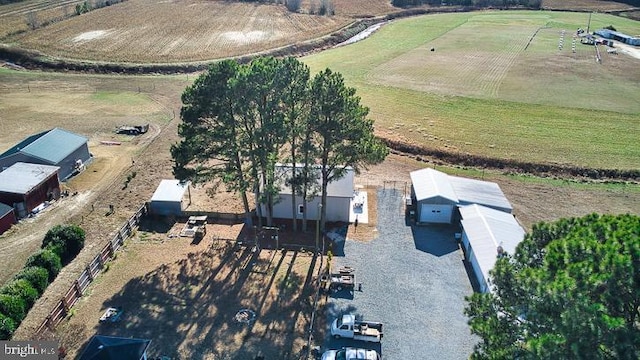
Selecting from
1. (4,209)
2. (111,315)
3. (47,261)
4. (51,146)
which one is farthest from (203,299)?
(51,146)

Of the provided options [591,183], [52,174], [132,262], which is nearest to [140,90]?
[52,174]

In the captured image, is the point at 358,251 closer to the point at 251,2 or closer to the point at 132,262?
the point at 132,262

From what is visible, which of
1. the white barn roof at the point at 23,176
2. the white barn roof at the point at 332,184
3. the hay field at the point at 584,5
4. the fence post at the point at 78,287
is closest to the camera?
the fence post at the point at 78,287

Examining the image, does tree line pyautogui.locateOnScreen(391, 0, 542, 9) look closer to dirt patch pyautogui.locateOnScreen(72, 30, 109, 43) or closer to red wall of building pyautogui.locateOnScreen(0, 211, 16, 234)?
dirt patch pyautogui.locateOnScreen(72, 30, 109, 43)

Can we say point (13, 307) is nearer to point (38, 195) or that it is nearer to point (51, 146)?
Result: point (38, 195)

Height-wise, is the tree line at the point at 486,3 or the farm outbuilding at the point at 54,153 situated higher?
the tree line at the point at 486,3

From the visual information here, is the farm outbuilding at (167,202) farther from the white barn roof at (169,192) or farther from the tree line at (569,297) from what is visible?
the tree line at (569,297)

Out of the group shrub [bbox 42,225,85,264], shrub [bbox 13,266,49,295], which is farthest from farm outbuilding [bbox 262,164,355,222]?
shrub [bbox 13,266,49,295]

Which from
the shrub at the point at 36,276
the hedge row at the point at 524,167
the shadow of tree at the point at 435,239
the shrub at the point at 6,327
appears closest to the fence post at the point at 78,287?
the shrub at the point at 36,276

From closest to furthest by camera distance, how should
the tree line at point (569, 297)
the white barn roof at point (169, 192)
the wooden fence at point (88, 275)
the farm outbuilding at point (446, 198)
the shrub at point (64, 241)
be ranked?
1. the tree line at point (569, 297)
2. the wooden fence at point (88, 275)
3. the shrub at point (64, 241)
4. the farm outbuilding at point (446, 198)
5. the white barn roof at point (169, 192)
